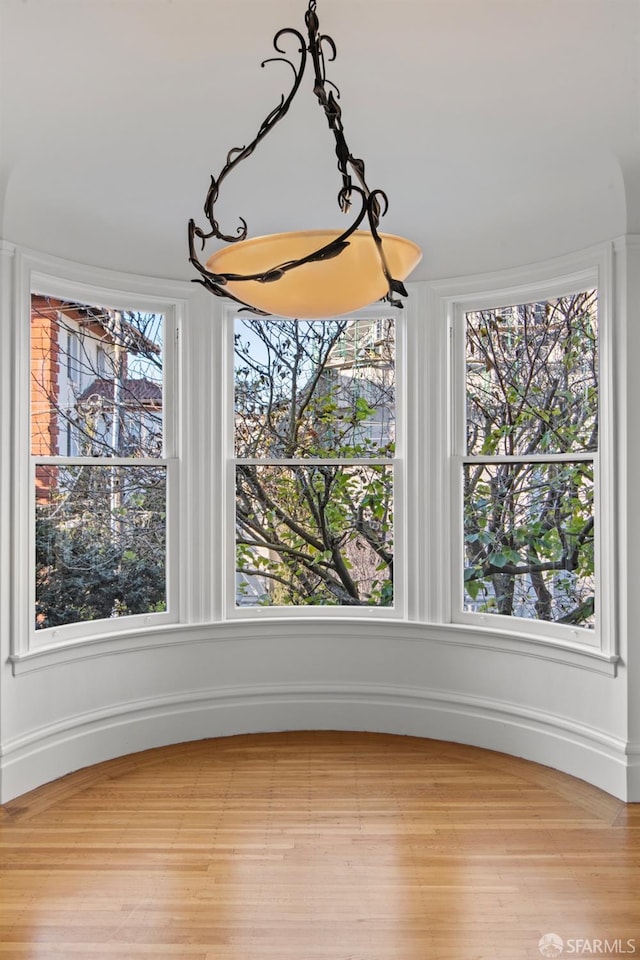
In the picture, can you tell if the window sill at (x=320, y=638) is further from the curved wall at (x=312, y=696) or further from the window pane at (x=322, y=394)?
the window pane at (x=322, y=394)

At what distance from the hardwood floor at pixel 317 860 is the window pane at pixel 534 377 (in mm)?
1626

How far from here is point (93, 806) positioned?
3.14 metres

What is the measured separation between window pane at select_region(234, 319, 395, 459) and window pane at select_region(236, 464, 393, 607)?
5.4 inches

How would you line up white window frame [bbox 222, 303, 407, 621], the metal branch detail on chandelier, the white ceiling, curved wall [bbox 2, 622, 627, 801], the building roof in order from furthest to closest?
white window frame [bbox 222, 303, 407, 621], the building roof, curved wall [bbox 2, 622, 627, 801], the white ceiling, the metal branch detail on chandelier

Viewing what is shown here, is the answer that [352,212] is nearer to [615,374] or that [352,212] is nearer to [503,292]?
[503,292]

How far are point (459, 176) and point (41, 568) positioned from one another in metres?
2.66

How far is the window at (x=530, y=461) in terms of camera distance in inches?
137

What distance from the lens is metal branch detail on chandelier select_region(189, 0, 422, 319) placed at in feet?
5.74

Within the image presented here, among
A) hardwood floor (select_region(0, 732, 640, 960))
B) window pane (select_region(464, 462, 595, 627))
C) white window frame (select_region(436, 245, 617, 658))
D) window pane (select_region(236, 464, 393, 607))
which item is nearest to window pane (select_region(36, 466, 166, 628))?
window pane (select_region(236, 464, 393, 607))

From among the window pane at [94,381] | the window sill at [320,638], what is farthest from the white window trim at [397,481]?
the window pane at [94,381]

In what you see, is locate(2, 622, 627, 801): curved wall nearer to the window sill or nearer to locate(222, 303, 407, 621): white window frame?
the window sill

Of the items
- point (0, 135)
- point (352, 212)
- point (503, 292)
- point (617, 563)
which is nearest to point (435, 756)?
point (617, 563)

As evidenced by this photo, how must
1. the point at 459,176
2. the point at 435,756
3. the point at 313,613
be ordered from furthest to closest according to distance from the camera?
the point at 313,613 → the point at 435,756 → the point at 459,176

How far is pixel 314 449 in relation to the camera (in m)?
4.07
